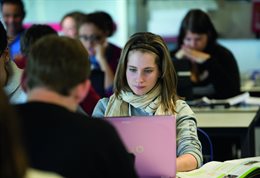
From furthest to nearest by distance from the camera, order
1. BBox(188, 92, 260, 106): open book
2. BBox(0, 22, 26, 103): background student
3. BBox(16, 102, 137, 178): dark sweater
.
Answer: BBox(188, 92, 260, 106): open book < BBox(0, 22, 26, 103): background student < BBox(16, 102, 137, 178): dark sweater

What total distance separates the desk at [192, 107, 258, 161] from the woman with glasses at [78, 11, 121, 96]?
2.94ft

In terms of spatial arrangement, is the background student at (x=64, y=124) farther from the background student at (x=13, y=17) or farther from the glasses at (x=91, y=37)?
the background student at (x=13, y=17)

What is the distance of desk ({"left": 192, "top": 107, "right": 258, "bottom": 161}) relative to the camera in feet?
11.4

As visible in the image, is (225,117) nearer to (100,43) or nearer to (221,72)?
(221,72)

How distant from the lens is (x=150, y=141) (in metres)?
1.98

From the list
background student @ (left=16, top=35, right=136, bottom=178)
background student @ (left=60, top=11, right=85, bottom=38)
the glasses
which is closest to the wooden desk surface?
the glasses

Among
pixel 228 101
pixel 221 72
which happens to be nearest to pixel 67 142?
pixel 228 101

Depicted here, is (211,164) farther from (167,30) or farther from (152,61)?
(167,30)

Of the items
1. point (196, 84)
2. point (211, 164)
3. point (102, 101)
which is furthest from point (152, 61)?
point (196, 84)

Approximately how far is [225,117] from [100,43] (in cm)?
140

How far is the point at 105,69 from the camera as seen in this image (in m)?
4.83

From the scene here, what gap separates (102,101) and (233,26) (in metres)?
3.63

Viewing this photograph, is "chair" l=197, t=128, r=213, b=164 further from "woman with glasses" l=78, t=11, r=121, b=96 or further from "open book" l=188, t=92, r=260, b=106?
"woman with glasses" l=78, t=11, r=121, b=96

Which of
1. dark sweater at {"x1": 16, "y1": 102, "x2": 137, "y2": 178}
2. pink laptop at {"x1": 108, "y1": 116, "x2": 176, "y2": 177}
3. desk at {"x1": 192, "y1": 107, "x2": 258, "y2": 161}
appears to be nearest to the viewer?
dark sweater at {"x1": 16, "y1": 102, "x2": 137, "y2": 178}
